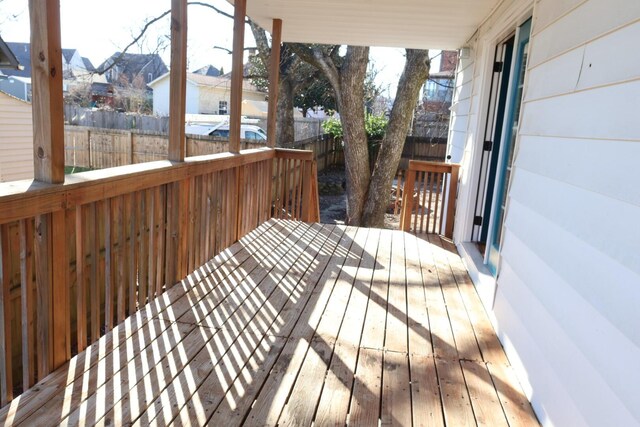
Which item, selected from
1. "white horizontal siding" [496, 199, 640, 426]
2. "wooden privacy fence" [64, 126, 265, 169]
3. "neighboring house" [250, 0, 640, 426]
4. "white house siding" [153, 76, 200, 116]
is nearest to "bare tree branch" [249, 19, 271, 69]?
"wooden privacy fence" [64, 126, 265, 169]

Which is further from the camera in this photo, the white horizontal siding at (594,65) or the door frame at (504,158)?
the door frame at (504,158)

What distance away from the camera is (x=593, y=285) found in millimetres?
1544

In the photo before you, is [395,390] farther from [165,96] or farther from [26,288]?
[165,96]

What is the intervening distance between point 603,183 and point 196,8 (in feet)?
31.6

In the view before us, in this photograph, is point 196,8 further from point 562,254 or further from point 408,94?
point 562,254

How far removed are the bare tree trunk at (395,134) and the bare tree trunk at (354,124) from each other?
18 cm

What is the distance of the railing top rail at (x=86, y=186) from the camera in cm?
168

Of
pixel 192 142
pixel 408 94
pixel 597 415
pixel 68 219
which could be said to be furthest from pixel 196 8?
pixel 597 415

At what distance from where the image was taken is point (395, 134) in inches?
307

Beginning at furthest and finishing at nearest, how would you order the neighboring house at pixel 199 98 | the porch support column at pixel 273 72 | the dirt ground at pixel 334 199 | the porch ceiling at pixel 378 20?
the neighboring house at pixel 199 98, the dirt ground at pixel 334 199, the porch support column at pixel 273 72, the porch ceiling at pixel 378 20

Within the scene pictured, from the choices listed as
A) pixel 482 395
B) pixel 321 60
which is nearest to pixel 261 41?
pixel 321 60

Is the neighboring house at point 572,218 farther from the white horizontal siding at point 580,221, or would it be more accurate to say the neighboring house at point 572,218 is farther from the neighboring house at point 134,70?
the neighboring house at point 134,70

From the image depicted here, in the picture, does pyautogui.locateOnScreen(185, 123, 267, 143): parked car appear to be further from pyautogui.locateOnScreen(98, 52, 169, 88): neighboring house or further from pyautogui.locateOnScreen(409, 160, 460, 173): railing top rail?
pyautogui.locateOnScreen(409, 160, 460, 173): railing top rail

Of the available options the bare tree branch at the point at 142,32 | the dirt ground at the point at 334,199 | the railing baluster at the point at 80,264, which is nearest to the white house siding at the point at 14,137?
the bare tree branch at the point at 142,32
